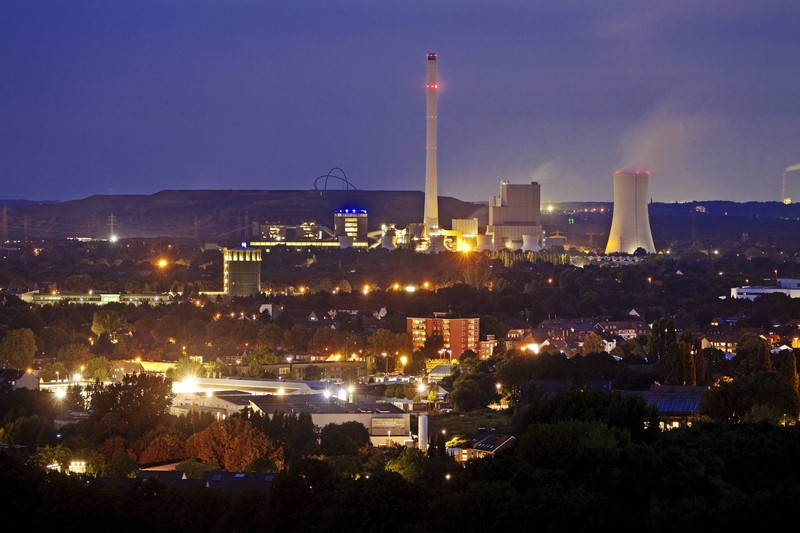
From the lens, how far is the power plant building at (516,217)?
8106 centimetres

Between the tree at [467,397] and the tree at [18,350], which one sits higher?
the tree at [18,350]

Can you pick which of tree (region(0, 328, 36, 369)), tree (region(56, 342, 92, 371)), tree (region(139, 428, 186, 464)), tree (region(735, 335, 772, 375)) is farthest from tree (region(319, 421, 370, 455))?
tree (region(0, 328, 36, 369))

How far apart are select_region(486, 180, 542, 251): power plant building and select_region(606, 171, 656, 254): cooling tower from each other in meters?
4.09

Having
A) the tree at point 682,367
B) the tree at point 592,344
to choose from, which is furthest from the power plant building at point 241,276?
the tree at point 682,367

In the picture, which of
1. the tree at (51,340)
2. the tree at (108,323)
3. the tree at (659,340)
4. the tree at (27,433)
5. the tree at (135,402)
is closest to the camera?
the tree at (27,433)

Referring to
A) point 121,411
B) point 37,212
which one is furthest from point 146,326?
point 37,212

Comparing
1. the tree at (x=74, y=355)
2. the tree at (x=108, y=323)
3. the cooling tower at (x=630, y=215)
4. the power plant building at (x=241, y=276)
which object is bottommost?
the tree at (x=74, y=355)

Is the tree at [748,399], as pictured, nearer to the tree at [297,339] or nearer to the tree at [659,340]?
the tree at [659,340]

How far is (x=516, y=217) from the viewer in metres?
83.2

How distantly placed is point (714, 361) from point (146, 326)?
16.8 metres

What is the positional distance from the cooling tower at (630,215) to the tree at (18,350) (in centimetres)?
3497

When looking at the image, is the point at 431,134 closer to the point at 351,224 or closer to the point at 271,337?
the point at 351,224

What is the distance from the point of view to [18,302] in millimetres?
52469

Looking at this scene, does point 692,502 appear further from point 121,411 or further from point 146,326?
point 146,326
